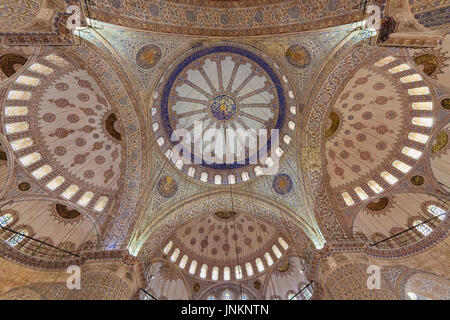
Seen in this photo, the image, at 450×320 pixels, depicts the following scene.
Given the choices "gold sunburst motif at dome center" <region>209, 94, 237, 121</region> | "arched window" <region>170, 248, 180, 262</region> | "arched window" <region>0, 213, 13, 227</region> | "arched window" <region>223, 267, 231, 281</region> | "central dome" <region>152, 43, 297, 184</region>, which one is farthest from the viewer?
"arched window" <region>223, 267, 231, 281</region>

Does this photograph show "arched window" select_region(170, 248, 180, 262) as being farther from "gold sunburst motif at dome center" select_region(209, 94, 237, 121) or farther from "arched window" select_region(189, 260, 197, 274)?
"gold sunburst motif at dome center" select_region(209, 94, 237, 121)

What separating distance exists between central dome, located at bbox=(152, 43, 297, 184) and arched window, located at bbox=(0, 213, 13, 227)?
6507 mm

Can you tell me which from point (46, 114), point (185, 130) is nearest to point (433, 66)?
point (185, 130)

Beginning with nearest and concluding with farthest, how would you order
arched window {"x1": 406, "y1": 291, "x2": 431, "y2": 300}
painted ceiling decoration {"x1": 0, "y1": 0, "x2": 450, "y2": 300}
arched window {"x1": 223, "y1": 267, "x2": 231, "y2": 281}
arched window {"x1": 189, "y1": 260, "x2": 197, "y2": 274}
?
painted ceiling decoration {"x1": 0, "y1": 0, "x2": 450, "y2": 300}, arched window {"x1": 406, "y1": 291, "x2": 431, "y2": 300}, arched window {"x1": 189, "y1": 260, "x2": 197, "y2": 274}, arched window {"x1": 223, "y1": 267, "x2": 231, "y2": 281}

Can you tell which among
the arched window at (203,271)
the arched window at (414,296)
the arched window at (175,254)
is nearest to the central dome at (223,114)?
the arched window at (175,254)

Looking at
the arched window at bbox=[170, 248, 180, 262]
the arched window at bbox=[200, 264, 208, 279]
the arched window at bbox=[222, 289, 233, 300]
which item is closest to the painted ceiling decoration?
the arched window at bbox=[170, 248, 180, 262]

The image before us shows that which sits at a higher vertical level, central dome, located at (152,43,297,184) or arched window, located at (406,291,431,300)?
central dome, located at (152,43,297,184)

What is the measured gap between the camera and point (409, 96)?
906 centimetres

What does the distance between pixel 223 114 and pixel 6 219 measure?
35.0 feet

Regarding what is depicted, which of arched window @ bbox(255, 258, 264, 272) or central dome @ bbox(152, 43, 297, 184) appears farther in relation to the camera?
arched window @ bbox(255, 258, 264, 272)

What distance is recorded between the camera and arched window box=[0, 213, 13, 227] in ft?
27.3

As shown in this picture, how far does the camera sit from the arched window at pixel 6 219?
327 inches

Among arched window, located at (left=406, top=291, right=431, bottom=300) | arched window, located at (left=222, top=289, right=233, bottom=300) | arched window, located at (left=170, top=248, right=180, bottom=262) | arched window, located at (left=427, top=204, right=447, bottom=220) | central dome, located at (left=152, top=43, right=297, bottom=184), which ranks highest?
central dome, located at (left=152, top=43, right=297, bottom=184)

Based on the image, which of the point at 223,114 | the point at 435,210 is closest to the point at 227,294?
the point at 223,114
